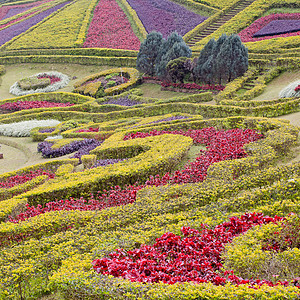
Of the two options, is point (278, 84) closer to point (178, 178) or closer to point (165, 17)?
point (178, 178)

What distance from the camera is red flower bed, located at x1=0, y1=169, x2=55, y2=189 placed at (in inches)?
619

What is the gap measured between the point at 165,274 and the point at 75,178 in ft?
24.1

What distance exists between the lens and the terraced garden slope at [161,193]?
724 cm

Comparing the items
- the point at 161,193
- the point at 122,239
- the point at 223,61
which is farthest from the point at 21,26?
the point at 122,239

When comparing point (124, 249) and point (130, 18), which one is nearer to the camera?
point (124, 249)

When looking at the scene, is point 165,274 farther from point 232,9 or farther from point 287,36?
point 232,9

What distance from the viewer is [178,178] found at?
500 inches

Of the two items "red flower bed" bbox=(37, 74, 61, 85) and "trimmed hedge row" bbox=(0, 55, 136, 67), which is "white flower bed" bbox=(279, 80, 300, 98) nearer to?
"trimmed hedge row" bbox=(0, 55, 136, 67)

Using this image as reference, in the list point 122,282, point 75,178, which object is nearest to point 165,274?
point 122,282

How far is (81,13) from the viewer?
56906 mm

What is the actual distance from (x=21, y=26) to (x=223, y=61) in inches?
1587

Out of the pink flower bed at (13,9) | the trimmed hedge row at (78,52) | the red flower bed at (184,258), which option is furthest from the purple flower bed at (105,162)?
the pink flower bed at (13,9)

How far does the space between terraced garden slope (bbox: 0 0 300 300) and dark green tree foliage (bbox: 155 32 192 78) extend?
0.18m

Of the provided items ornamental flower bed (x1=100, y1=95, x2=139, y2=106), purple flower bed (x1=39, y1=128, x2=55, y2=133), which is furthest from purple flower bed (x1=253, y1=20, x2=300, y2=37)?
purple flower bed (x1=39, y1=128, x2=55, y2=133)
